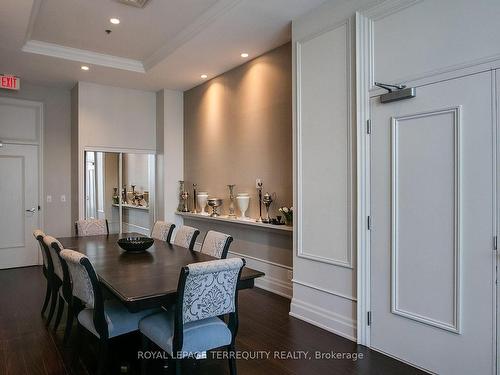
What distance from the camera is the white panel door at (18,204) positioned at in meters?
5.69

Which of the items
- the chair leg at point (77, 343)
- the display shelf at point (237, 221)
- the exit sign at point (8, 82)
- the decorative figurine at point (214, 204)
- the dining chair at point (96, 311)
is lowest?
the chair leg at point (77, 343)

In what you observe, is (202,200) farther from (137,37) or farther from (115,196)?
(137,37)

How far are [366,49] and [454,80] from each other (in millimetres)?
798

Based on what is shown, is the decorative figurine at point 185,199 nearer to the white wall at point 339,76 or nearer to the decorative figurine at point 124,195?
the decorative figurine at point 124,195

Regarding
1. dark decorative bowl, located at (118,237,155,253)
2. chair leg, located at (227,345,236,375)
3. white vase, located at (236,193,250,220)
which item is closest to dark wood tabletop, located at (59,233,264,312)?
dark decorative bowl, located at (118,237,155,253)

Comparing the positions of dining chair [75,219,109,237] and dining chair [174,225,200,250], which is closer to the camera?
dining chair [174,225,200,250]

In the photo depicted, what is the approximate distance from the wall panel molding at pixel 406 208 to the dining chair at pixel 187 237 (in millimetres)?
1854

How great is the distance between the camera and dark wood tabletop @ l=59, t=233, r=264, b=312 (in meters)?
2.11

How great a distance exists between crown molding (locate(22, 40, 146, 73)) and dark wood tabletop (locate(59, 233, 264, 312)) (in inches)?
98.6

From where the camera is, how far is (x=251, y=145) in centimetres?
487

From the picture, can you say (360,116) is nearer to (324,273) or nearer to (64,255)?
(324,273)

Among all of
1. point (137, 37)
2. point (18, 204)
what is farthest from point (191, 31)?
point (18, 204)

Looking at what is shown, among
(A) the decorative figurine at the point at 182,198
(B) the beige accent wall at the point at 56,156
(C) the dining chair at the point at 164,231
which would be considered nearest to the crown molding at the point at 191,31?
(B) the beige accent wall at the point at 56,156

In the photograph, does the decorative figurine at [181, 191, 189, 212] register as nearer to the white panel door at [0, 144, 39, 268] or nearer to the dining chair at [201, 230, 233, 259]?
the white panel door at [0, 144, 39, 268]
